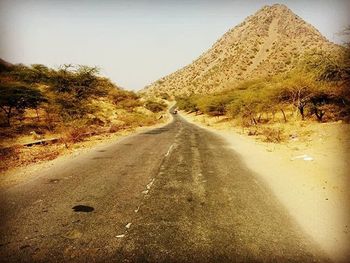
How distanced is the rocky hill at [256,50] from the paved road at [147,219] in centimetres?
6850

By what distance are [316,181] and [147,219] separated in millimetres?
6243

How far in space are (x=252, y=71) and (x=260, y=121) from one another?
153 ft

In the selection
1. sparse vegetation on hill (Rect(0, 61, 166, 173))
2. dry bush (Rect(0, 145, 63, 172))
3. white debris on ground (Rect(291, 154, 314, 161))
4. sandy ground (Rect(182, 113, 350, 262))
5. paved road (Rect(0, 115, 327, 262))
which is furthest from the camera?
sparse vegetation on hill (Rect(0, 61, 166, 173))

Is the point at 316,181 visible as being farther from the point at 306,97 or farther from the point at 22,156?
the point at 306,97

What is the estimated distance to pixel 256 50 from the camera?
3403 inches

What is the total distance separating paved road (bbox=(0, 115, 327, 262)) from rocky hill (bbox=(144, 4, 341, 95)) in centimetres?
6850

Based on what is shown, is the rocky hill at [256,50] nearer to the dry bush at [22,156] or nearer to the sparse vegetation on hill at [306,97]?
the sparse vegetation on hill at [306,97]

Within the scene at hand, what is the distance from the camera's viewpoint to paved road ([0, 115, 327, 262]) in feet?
16.6

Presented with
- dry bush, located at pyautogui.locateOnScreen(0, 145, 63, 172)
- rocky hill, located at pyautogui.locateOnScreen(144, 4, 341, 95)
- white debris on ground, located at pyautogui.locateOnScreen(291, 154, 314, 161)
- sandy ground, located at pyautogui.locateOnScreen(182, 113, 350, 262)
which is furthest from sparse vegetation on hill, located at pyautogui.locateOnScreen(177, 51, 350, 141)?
rocky hill, located at pyautogui.locateOnScreen(144, 4, 341, 95)

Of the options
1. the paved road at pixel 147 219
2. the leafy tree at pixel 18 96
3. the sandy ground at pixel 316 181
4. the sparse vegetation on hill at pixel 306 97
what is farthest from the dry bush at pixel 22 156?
the sparse vegetation on hill at pixel 306 97

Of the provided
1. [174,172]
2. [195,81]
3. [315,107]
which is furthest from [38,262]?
[195,81]

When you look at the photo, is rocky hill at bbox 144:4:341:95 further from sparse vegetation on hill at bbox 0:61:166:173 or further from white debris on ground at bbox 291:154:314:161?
white debris on ground at bbox 291:154:314:161

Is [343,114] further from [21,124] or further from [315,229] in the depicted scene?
[21,124]

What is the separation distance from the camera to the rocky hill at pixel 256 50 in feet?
255
